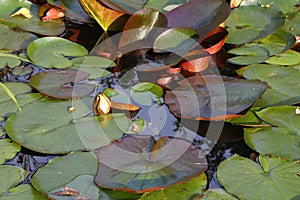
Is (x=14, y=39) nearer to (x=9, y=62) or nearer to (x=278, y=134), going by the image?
(x=9, y=62)

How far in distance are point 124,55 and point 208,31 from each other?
438 mm

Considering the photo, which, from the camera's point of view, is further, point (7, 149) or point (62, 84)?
point (62, 84)

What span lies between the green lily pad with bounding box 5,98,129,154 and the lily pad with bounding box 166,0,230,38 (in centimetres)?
73

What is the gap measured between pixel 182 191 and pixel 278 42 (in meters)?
1.20

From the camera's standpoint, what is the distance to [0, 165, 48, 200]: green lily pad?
1474mm

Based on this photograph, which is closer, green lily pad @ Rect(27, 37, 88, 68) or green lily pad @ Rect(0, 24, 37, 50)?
green lily pad @ Rect(27, 37, 88, 68)

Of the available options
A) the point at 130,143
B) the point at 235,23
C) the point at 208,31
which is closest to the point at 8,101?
the point at 130,143

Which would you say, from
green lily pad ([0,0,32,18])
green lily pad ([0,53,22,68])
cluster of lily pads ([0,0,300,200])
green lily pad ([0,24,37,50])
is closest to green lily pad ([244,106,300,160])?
cluster of lily pads ([0,0,300,200])

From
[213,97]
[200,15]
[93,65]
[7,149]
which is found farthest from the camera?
[200,15]

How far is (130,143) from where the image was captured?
65.4 inches

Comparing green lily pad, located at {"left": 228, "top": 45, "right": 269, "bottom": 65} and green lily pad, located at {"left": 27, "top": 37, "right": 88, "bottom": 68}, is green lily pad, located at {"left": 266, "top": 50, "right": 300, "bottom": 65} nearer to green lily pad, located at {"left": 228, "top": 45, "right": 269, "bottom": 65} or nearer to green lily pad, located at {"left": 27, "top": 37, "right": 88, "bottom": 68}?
green lily pad, located at {"left": 228, "top": 45, "right": 269, "bottom": 65}

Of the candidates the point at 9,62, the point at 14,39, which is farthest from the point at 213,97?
the point at 14,39

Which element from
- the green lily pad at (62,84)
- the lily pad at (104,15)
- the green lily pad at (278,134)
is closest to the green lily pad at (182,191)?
the green lily pad at (278,134)

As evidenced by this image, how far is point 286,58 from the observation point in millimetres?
2195
